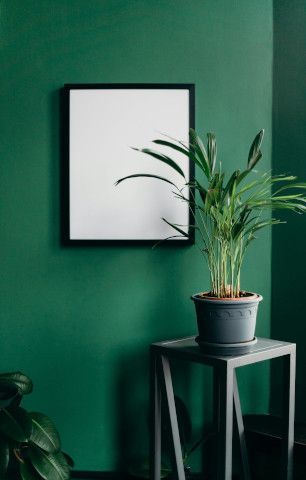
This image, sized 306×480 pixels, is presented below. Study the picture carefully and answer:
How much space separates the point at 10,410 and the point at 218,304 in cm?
95

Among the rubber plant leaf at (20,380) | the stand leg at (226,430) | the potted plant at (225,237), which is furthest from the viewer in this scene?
the rubber plant leaf at (20,380)

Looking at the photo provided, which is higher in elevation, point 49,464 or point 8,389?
point 8,389

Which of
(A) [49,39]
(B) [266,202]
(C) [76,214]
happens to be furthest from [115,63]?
(B) [266,202]

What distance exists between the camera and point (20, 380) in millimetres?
2299

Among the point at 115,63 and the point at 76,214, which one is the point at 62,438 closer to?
the point at 76,214

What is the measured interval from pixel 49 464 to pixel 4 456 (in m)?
0.18

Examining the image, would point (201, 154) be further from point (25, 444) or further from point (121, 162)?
point (25, 444)

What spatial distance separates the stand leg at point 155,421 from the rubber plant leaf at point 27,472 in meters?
0.47

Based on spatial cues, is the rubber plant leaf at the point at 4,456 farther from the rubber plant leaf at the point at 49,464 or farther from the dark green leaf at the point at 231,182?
the dark green leaf at the point at 231,182

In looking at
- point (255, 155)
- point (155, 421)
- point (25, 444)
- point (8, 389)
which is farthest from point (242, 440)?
point (255, 155)

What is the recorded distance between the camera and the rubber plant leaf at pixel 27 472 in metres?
2.11

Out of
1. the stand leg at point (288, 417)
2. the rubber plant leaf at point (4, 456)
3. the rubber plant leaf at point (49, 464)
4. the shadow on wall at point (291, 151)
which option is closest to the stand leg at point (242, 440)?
the stand leg at point (288, 417)

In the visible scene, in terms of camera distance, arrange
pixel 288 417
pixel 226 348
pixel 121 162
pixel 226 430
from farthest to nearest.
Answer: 1. pixel 121 162
2. pixel 288 417
3. pixel 226 348
4. pixel 226 430

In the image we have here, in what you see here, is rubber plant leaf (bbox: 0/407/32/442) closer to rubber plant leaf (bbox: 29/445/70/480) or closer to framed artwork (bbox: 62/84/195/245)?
rubber plant leaf (bbox: 29/445/70/480)
